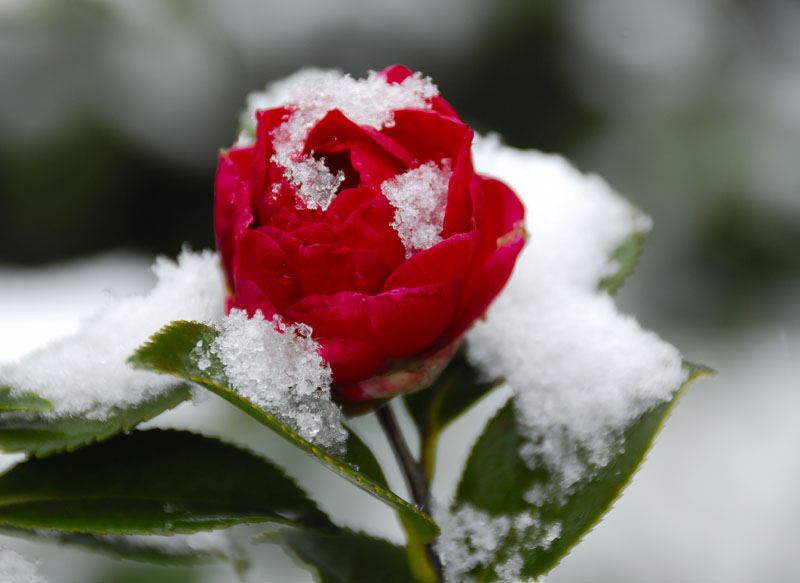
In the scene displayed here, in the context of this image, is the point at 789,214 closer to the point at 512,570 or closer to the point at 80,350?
the point at 512,570

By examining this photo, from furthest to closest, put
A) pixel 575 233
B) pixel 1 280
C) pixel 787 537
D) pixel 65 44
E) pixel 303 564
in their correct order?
pixel 65 44
pixel 1 280
pixel 787 537
pixel 575 233
pixel 303 564

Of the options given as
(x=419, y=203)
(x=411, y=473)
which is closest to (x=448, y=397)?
(x=411, y=473)

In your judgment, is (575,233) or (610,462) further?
(575,233)

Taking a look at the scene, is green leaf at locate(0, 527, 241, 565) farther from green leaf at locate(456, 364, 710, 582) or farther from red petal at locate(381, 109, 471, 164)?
red petal at locate(381, 109, 471, 164)

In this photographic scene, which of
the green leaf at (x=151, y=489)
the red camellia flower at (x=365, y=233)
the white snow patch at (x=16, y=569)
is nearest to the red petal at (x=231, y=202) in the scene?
the red camellia flower at (x=365, y=233)

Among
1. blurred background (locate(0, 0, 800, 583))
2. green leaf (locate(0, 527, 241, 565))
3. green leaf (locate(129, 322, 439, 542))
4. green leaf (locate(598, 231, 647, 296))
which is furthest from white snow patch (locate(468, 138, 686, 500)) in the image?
blurred background (locate(0, 0, 800, 583))

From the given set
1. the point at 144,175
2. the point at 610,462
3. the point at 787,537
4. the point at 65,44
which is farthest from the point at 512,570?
the point at 65,44

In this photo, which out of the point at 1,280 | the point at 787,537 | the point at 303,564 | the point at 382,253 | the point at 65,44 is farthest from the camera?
the point at 65,44

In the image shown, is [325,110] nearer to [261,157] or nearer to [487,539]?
[261,157]
